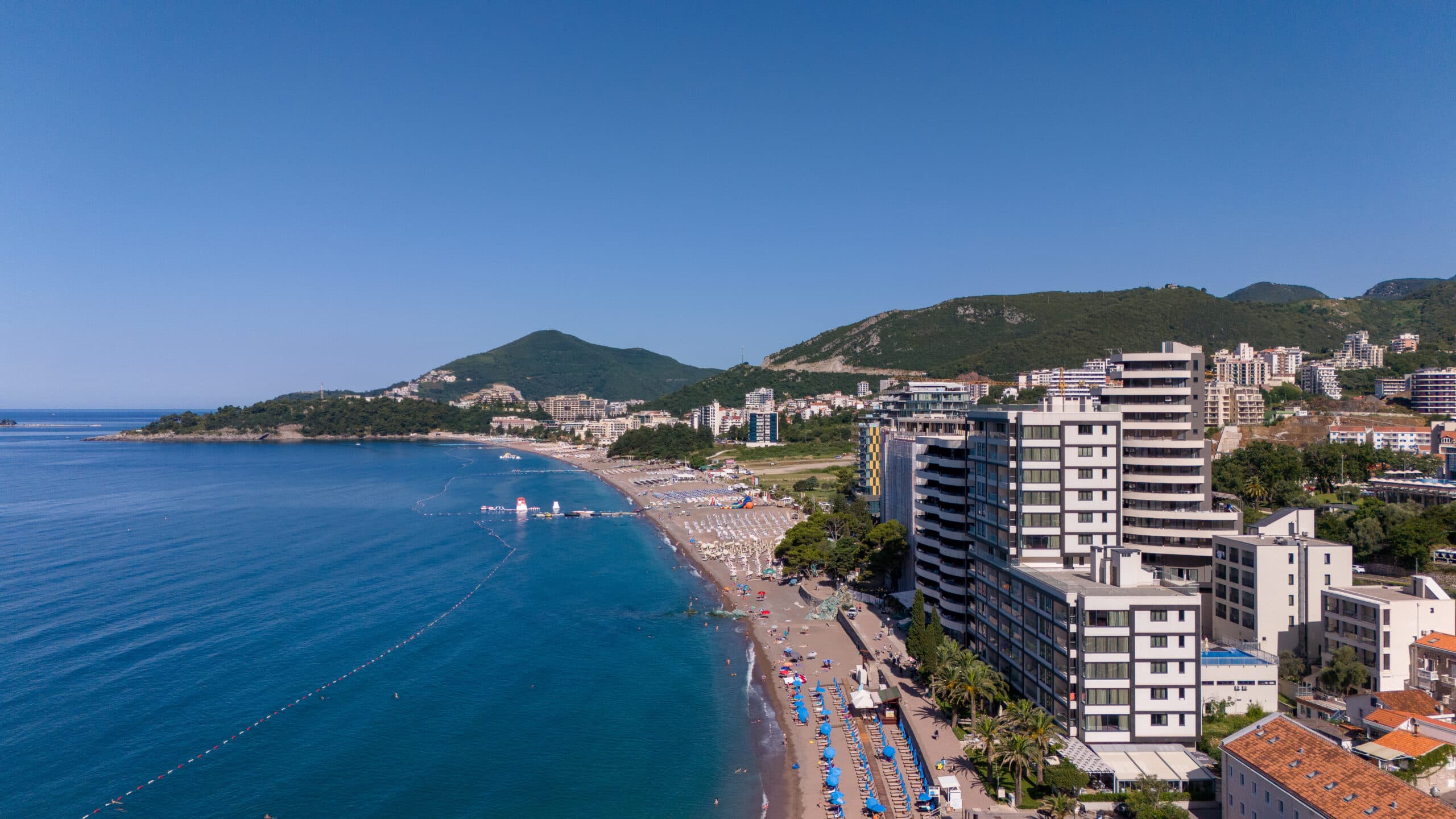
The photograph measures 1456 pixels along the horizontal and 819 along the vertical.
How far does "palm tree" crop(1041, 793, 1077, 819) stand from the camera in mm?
Answer: 25484

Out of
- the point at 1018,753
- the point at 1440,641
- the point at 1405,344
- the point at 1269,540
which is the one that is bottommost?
the point at 1018,753

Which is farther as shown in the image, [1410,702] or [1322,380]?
[1322,380]

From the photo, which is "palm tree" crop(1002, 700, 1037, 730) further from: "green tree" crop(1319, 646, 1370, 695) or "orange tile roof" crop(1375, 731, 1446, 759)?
"green tree" crop(1319, 646, 1370, 695)

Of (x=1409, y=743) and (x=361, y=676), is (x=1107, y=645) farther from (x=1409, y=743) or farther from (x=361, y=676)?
(x=361, y=676)

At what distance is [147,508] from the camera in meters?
98.2

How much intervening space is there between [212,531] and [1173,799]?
8894cm

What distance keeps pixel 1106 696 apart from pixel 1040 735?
9.29 feet

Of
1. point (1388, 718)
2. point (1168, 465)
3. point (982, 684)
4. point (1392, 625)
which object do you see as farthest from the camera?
point (1168, 465)

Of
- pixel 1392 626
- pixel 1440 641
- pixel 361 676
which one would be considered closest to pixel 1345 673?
pixel 1392 626

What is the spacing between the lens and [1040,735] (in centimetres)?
2717

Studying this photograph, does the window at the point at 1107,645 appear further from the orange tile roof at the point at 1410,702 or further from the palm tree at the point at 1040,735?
the orange tile roof at the point at 1410,702

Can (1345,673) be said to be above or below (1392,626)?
below

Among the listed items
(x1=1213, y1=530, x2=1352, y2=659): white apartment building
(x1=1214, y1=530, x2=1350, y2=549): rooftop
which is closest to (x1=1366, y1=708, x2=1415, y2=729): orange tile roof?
(x1=1213, y1=530, x2=1352, y2=659): white apartment building

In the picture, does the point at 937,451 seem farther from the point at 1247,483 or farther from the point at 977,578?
the point at 1247,483
